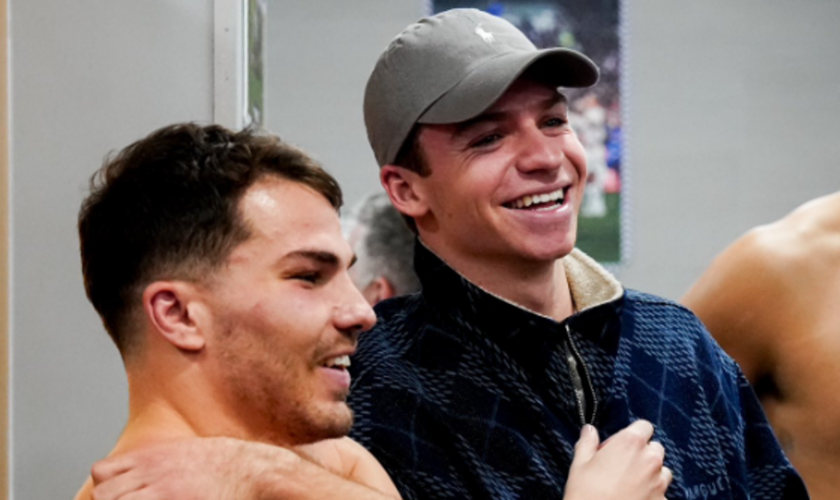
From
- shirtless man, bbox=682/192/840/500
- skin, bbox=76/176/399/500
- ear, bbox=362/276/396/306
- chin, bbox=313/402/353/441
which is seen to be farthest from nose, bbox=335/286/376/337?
ear, bbox=362/276/396/306

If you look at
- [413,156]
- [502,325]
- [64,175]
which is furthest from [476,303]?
[64,175]

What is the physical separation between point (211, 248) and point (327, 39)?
12.3 ft

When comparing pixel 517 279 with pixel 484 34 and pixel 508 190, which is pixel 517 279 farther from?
pixel 484 34

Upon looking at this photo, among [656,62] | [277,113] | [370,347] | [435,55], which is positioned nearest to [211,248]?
[370,347]

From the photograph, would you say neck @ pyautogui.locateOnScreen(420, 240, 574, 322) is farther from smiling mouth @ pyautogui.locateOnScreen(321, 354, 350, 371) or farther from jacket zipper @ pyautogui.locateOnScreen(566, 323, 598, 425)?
smiling mouth @ pyautogui.locateOnScreen(321, 354, 350, 371)

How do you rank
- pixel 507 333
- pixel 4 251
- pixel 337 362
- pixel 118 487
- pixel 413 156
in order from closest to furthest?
pixel 118 487, pixel 337 362, pixel 507 333, pixel 413 156, pixel 4 251

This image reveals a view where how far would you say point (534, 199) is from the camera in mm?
1709

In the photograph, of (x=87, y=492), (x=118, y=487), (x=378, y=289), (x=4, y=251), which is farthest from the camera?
(x=378, y=289)

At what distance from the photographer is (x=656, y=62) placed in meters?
5.17

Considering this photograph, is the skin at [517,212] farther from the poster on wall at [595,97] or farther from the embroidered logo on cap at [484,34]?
the poster on wall at [595,97]

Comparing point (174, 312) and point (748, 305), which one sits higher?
point (174, 312)

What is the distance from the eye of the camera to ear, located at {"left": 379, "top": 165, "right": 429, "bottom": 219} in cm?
179

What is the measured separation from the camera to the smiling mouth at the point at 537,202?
5.61 feet

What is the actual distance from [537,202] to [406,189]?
23 cm
